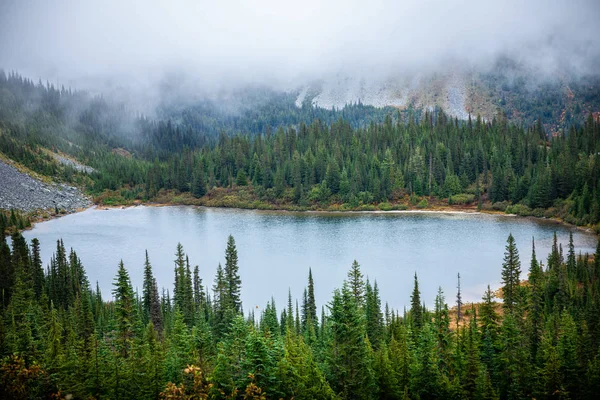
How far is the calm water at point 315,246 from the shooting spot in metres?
78.6

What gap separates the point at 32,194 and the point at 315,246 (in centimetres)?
10896

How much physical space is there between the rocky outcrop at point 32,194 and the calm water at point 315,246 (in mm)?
15136

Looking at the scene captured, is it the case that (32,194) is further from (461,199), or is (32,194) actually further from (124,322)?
(124,322)

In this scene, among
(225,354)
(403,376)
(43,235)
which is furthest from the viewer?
(43,235)

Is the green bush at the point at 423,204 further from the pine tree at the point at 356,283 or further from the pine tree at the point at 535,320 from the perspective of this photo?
the pine tree at the point at 356,283

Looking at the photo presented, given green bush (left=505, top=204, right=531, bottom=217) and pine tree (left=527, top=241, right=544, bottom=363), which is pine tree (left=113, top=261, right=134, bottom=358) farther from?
green bush (left=505, top=204, right=531, bottom=217)

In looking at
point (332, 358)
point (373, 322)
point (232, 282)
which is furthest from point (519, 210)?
point (332, 358)

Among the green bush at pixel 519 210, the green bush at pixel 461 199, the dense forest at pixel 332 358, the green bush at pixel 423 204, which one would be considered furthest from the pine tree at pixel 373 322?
the green bush at pixel 461 199

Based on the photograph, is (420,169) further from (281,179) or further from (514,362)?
(514,362)

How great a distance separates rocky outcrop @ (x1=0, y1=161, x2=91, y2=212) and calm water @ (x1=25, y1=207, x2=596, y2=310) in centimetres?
1514

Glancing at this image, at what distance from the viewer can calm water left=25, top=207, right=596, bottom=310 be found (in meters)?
78.6

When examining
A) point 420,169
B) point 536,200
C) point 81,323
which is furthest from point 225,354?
point 420,169

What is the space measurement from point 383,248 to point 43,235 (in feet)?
264

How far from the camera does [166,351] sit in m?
39.4
